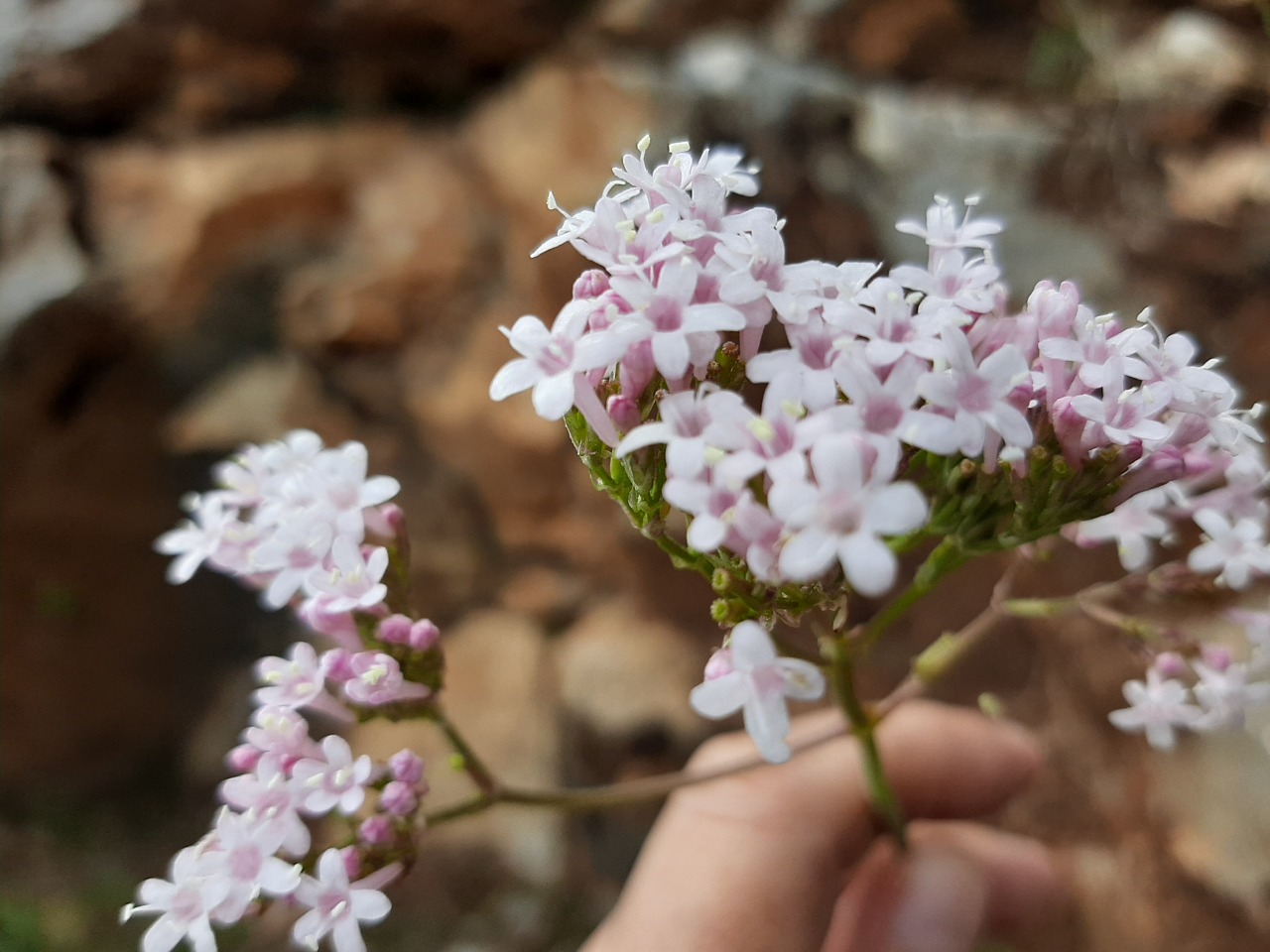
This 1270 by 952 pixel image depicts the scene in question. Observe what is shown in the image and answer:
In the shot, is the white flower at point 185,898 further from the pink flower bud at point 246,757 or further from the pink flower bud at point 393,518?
the pink flower bud at point 393,518

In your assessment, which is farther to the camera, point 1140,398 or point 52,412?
point 52,412

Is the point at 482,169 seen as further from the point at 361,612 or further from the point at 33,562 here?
the point at 361,612

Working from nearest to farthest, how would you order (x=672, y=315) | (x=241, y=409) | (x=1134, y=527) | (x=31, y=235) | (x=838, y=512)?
(x=838, y=512)
(x=672, y=315)
(x=1134, y=527)
(x=31, y=235)
(x=241, y=409)

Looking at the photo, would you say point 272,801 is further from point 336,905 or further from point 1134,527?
point 1134,527

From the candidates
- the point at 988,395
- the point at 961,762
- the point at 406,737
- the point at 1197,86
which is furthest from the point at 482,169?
the point at 988,395

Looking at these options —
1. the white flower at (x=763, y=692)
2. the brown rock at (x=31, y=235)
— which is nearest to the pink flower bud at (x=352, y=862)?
the white flower at (x=763, y=692)

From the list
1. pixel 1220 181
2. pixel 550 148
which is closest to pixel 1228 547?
pixel 1220 181
